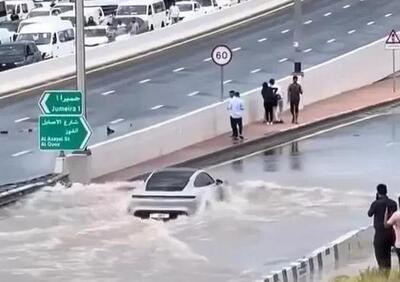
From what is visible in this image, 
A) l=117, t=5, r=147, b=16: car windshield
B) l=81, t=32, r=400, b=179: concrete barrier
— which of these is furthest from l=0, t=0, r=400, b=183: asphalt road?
l=117, t=5, r=147, b=16: car windshield

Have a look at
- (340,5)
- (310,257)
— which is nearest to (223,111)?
(310,257)

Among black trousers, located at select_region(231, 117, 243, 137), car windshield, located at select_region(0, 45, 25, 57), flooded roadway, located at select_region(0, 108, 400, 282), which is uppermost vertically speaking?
car windshield, located at select_region(0, 45, 25, 57)

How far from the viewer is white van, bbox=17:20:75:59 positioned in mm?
53719

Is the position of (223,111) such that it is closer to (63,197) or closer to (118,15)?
(63,197)

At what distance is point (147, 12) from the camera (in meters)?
62.7

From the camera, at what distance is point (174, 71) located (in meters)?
50.1

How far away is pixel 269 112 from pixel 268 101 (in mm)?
552

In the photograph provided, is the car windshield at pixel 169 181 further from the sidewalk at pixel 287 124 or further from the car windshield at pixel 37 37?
the car windshield at pixel 37 37

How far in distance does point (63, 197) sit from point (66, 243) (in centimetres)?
511

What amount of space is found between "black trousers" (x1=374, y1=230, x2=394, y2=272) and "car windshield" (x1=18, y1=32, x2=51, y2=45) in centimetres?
3559

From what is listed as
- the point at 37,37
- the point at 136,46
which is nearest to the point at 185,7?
the point at 136,46

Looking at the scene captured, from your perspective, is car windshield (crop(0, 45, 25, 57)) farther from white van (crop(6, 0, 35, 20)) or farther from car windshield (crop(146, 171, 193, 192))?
car windshield (crop(146, 171, 193, 192))

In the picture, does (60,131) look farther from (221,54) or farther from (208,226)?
(221,54)

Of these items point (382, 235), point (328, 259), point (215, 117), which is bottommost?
point (328, 259)
